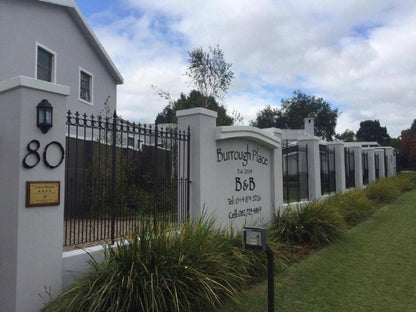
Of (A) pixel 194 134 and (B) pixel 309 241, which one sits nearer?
(A) pixel 194 134

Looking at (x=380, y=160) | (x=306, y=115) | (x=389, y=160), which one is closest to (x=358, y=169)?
(x=380, y=160)

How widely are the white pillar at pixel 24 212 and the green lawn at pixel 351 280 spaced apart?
219cm

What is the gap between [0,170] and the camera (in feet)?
13.7

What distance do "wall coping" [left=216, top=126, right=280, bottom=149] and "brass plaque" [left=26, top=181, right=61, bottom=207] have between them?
10.8 ft

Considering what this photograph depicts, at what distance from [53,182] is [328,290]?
3914mm

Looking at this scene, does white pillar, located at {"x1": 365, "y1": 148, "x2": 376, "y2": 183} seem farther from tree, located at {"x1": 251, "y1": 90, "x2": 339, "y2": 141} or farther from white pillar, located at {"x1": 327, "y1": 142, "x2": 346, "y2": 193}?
tree, located at {"x1": 251, "y1": 90, "x2": 339, "y2": 141}

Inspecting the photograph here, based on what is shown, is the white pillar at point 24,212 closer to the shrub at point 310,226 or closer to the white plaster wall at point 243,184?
the white plaster wall at point 243,184

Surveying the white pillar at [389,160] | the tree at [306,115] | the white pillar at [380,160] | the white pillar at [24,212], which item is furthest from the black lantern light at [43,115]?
the tree at [306,115]

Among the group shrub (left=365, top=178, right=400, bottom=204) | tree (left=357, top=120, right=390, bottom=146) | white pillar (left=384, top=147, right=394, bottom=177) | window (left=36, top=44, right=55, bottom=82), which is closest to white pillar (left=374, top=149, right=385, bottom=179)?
white pillar (left=384, top=147, right=394, bottom=177)

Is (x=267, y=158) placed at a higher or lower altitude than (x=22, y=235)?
higher

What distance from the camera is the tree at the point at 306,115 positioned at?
5684 cm

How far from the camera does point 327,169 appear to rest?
1409cm

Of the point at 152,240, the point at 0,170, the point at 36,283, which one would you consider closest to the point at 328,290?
the point at 152,240

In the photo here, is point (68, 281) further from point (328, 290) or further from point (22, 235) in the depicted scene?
point (328, 290)
